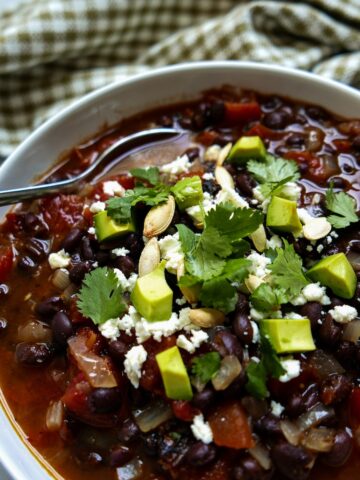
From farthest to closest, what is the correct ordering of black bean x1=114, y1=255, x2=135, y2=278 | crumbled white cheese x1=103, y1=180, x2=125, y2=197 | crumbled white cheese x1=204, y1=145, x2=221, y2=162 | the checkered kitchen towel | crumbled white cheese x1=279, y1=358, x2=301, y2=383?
1. the checkered kitchen towel
2. crumbled white cheese x1=204, y1=145, x2=221, y2=162
3. crumbled white cheese x1=103, y1=180, x2=125, y2=197
4. black bean x1=114, y1=255, x2=135, y2=278
5. crumbled white cheese x1=279, y1=358, x2=301, y2=383

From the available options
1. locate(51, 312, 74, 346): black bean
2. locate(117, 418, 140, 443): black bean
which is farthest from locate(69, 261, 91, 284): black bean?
locate(117, 418, 140, 443): black bean

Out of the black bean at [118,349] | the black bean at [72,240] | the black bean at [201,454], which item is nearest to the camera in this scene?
the black bean at [201,454]

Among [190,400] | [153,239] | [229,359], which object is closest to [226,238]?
[153,239]

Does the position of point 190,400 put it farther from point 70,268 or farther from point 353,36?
point 353,36

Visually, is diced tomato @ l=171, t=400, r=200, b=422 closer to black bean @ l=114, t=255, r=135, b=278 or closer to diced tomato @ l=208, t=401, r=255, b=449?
diced tomato @ l=208, t=401, r=255, b=449

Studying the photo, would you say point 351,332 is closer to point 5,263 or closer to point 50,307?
point 50,307

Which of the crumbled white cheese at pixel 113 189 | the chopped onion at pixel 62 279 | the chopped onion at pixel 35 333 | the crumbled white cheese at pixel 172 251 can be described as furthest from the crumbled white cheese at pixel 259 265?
the chopped onion at pixel 35 333

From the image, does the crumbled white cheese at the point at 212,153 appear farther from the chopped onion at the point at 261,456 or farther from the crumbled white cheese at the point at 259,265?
the chopped onion at the point at 261,456
